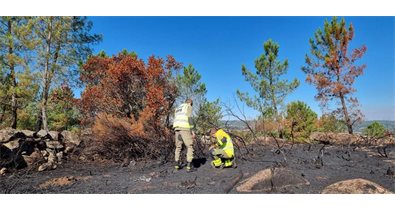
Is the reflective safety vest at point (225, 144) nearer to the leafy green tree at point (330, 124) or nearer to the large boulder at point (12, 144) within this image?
the large boulder at point (12, 144)

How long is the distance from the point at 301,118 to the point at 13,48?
12164mm

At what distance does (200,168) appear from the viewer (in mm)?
6570

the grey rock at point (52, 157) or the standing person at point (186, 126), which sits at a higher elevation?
the standing person at point (186, 126)

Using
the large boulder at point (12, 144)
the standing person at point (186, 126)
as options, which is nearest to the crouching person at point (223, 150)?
the standing person at point (186, 126)

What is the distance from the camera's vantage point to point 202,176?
590cm

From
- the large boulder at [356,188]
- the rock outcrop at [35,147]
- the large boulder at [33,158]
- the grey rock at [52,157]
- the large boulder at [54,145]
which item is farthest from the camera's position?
the large boulder at [54,145]

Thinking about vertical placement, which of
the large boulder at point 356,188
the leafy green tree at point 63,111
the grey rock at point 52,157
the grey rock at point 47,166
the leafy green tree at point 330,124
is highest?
the leafy green tree at point 63,111

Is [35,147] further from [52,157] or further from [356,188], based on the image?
[356,188]

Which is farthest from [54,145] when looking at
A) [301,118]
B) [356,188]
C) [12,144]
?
[301,118]

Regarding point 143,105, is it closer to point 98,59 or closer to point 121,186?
point 98,59

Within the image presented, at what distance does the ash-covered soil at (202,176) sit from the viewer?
515 centimetres

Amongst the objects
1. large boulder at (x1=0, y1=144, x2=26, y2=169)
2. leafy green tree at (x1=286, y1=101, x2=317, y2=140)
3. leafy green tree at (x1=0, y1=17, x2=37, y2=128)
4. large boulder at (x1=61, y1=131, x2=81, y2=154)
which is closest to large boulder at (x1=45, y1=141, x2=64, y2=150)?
large boulder at (x1=61, y1=131, x2=81, y2=154)

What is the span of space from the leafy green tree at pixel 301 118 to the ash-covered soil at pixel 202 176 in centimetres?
827
